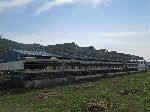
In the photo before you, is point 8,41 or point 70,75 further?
point 8,41

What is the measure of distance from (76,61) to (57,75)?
13270mm

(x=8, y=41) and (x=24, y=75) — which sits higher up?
(x=8, y=41)

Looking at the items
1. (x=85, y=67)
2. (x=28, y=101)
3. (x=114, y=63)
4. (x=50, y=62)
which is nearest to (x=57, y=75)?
(x=50, y=62)

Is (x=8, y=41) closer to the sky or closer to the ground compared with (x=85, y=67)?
closer to the sky

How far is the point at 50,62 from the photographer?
240 feet

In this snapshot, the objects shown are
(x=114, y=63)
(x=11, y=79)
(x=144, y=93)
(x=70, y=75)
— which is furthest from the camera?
(x=114, y=63)

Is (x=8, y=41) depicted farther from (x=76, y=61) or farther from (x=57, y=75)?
(x=57, y=75)

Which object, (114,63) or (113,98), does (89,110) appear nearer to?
(113,98)

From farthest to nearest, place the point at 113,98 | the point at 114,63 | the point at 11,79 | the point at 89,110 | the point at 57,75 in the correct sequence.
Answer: the point at 114,63, the point at 57,75, the point at 11,79, the point at 113,98, the point at 89,110

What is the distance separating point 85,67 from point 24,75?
2746cm

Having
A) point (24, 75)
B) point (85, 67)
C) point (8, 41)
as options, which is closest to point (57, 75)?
point (24, 75)

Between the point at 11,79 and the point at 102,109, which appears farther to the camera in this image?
the point at 11,79

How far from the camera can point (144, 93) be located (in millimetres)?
35281

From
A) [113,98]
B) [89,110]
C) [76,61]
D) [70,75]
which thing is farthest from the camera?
[76,61]
